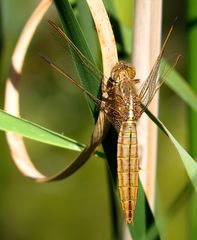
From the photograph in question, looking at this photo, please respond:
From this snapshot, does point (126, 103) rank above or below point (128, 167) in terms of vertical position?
above

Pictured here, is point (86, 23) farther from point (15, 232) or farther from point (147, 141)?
point (15, 232)

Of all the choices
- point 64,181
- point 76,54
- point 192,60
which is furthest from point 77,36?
point 64,181

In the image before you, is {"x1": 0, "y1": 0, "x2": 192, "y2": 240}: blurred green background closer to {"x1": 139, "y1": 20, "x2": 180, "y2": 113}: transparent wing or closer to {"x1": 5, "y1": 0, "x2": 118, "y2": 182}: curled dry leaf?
{"x1": 5, "y1": 0, "x2": 118, "y2": 182}: curled dry leaf

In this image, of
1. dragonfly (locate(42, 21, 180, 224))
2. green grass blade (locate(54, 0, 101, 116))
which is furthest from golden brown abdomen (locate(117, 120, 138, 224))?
green grass blade (locate(54, 0, 101, 116))

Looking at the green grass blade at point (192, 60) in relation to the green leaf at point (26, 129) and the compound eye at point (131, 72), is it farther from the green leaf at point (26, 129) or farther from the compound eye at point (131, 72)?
the green leaf at point (26, 129)

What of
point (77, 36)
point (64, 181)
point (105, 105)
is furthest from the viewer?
point (64, 181)

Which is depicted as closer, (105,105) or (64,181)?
(105,105)

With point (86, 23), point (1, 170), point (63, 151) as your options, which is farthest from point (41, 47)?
point (86, 23)

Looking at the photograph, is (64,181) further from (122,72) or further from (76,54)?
(76,54)
